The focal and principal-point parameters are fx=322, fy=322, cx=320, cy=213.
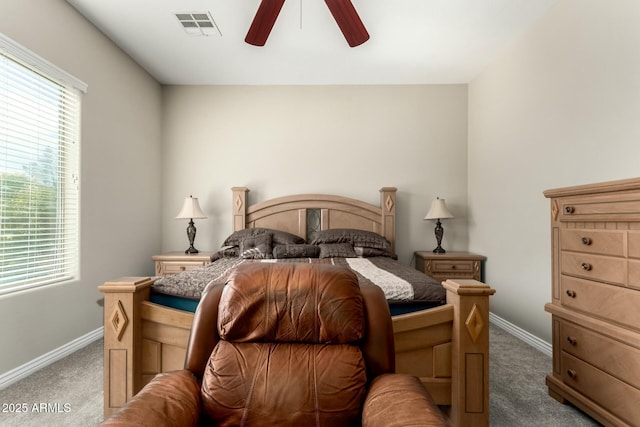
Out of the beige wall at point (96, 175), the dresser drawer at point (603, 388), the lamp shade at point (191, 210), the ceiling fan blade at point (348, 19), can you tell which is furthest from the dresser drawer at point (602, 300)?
the beige wall at point (96, 175)

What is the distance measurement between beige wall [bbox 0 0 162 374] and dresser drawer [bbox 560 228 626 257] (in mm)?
3503

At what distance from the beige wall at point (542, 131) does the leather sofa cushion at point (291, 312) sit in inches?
79.9

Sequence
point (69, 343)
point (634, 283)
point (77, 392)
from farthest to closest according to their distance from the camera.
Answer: point (69, 343) → point (77, 392) → point (634, 283)

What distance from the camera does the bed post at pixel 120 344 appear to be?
1558 millimetres

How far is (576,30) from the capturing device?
2.38 m

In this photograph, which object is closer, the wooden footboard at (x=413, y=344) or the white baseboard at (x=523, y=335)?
the wooden footboard at (x=413, y=344)

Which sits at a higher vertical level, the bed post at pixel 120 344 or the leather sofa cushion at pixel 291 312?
the leather sofa cushion at pixel 291 312

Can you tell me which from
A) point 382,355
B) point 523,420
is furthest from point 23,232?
point 523,420

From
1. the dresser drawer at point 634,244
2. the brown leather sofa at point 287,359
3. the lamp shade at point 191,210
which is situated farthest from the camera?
the lamp shade at point 191,210

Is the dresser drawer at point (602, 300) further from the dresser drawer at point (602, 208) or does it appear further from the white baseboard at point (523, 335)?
the white baseboard at point (523, 335)

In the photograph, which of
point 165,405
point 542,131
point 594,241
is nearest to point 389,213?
point 542,131

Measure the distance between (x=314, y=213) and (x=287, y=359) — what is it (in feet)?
9.38

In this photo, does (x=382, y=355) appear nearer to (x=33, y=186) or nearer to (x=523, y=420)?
(x=523, y=420)

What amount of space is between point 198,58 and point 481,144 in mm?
3292
